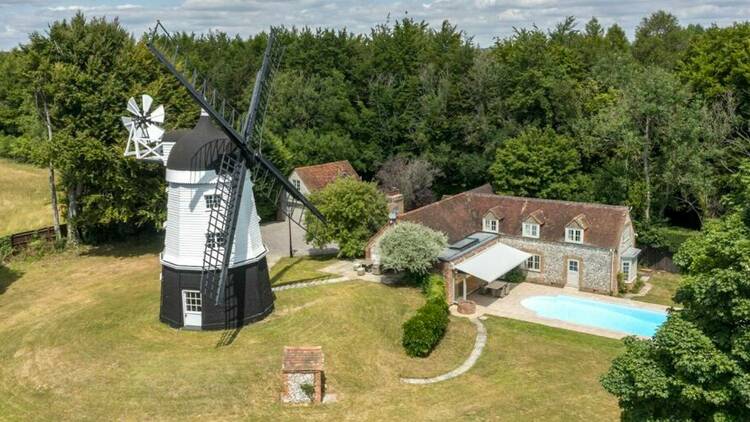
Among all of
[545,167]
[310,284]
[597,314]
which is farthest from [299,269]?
[545,167]

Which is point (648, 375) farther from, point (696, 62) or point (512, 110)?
point (696, 62)

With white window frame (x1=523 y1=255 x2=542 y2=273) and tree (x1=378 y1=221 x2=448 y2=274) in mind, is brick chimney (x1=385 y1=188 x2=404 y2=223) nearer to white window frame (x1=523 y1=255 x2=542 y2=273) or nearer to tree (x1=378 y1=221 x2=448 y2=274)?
white window frame (x1=523 y1=255 x2=542 y2=273)

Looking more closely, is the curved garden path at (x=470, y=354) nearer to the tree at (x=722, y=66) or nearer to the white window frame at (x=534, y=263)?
the white window frame at (x=534, y=263)

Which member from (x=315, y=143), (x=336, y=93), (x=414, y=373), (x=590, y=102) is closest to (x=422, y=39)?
(x=336, y=93)

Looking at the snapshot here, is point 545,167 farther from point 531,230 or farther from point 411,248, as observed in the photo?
point 411,248

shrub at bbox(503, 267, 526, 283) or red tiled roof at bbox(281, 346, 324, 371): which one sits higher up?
red tiled roof at bbox(281, 346, 324, 371)

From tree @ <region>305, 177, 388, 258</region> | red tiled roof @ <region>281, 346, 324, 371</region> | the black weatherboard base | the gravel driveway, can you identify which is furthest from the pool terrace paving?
the gravel driveway

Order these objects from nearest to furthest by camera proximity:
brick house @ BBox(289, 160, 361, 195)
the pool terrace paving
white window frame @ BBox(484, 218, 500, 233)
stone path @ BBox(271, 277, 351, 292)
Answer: the pool terrace paving
stone path @ BBox(271, 277, 351, 292)
white window frame @ BBox(484, 218, 500, 233)
brick house @ BBox(289, 160, 361, 195)
